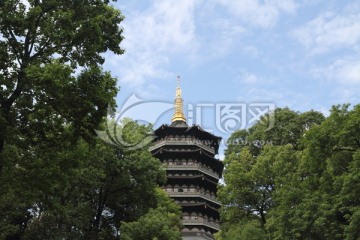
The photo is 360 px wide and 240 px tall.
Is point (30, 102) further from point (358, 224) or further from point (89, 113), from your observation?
point (358, 224)

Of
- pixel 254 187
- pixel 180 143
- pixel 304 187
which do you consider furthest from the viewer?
pixel 180 143

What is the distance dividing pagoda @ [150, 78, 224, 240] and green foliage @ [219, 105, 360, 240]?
1366cm

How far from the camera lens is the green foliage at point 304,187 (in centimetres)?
2169

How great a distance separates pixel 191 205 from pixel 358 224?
26.3 meters

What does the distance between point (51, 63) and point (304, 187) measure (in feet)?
51.2

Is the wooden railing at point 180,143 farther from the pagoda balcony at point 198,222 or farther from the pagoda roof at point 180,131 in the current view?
the pagoda balcony at point 198,222

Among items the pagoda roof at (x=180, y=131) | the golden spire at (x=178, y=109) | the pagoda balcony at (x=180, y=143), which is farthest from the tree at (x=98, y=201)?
the golden spire at (x=178, y=109)

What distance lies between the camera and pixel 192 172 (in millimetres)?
47719

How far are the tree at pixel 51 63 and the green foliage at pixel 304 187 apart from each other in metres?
12.3

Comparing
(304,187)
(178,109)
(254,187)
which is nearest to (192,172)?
(178,109)

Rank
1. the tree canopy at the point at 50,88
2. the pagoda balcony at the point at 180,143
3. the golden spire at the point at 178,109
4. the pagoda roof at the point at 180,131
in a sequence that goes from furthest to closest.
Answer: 1. the golden spire at the point at 178,109
2. the pagoda roof at the point at 180,131
3. the pagoda balcony at the point at 180,143
4. the tree canopy at the point at 50,88

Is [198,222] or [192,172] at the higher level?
[192,172]

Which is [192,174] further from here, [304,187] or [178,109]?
[304,187]

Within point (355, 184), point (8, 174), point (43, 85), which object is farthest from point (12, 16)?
point (355, 184)
